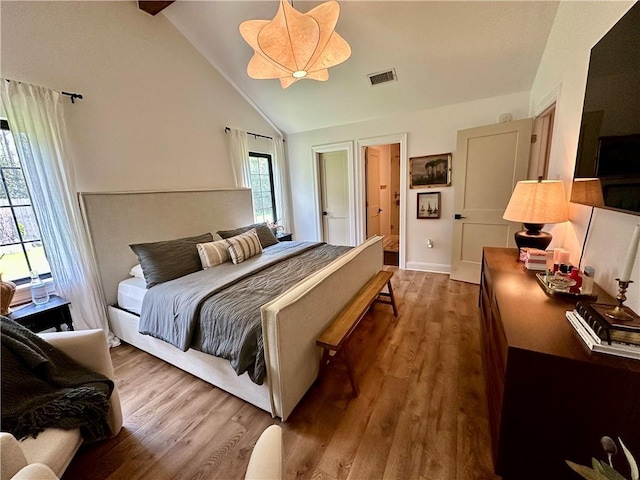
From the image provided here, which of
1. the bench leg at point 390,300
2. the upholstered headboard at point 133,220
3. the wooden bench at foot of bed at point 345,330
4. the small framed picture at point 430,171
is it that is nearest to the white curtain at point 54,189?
the upholstered headboard at point 133,220

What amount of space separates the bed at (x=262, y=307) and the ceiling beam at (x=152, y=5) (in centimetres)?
185

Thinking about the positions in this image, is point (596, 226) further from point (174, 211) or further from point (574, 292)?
point (174, 211)

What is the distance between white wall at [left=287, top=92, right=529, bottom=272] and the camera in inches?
131

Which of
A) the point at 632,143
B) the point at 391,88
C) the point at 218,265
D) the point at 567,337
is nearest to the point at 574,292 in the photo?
the point at 567,337

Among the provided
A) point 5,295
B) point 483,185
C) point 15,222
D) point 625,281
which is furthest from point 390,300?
point 15,222

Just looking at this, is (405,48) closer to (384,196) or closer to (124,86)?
(124,86)

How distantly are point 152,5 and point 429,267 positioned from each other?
15.1 feet

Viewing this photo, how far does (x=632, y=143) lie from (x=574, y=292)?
2.36ft

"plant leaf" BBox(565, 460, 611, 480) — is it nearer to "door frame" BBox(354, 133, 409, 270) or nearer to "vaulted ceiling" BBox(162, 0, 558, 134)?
"vaulted ceiling" BBox(162, 0, 558, 134)

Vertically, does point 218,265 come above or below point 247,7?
below

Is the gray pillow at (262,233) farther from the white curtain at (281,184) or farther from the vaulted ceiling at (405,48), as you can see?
the vaulted ceiling at (405,48)

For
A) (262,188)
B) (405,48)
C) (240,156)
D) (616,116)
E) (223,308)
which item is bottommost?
(223,308)

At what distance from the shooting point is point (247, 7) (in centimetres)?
270

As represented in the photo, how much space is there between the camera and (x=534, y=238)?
6.57 feet
